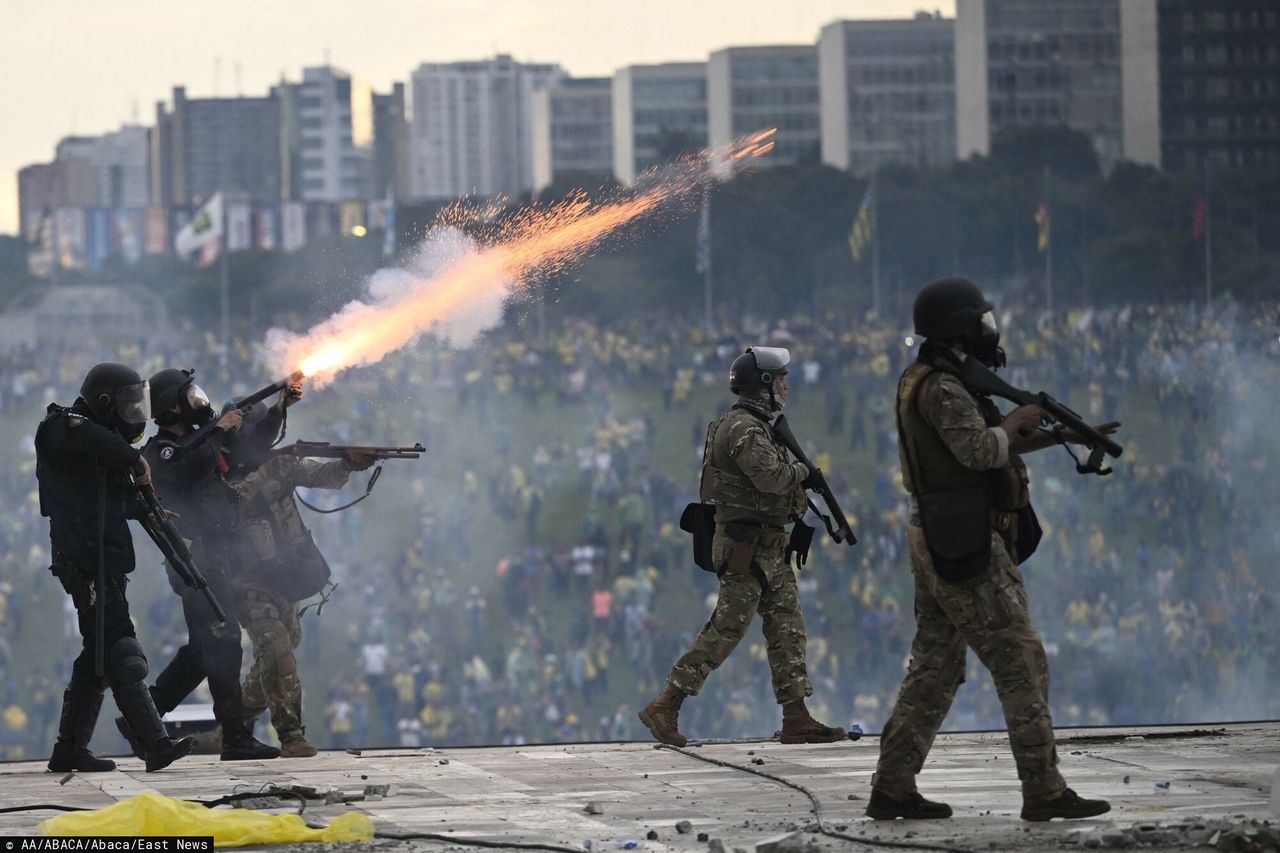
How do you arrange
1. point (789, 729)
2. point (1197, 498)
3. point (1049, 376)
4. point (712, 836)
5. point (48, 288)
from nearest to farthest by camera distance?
point (712, 836), point (789, 729), point (1197, 498), point (1049, 376), point (48, 288)

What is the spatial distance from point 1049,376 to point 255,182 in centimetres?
14013

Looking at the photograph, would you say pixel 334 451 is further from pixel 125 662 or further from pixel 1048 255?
pixel 1048 255

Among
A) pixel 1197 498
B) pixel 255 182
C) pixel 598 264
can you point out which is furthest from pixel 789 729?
pixel 255 182

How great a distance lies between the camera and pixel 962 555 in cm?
650

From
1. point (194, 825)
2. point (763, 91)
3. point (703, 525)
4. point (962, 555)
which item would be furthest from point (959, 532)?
point (763, 91)

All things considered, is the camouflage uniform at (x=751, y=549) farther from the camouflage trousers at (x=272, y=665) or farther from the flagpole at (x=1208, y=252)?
the flagpole at (x=1208, y=252)

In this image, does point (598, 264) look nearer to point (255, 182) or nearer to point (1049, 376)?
point (1049, 376)

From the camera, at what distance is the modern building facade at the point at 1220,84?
55.3 metres

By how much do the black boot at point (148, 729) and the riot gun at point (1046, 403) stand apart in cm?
353

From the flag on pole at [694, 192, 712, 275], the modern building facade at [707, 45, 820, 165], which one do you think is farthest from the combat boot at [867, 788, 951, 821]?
the modern building facade at [707, 45, 820, 165]

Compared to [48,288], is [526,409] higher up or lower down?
lower down

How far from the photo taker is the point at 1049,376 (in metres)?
36.2

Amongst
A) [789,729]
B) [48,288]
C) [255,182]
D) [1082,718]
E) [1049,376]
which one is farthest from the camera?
[255,182]

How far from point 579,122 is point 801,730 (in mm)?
101685
